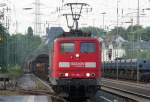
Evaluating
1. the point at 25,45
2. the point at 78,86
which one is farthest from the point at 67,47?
the point at 25,45

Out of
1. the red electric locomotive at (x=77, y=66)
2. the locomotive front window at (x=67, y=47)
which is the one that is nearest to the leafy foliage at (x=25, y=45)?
the locomotive front window at (x=67, y=47)

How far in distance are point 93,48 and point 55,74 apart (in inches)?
85.4

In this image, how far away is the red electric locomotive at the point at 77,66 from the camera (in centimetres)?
2447

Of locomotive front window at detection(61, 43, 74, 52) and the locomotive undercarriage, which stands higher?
locomotive front window at detection(61, 43, 74, 52)

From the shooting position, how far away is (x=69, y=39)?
82.0ft

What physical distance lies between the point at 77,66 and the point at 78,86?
38.4 inches

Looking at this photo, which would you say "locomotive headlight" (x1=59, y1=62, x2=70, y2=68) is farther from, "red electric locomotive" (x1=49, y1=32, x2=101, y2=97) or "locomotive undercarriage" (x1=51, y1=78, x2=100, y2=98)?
"locomotive undercarriage" (x1=51, y1=78, x2=100, y2=98)

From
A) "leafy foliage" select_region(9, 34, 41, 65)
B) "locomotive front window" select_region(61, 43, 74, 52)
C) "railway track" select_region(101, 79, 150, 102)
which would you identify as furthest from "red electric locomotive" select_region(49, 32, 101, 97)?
"leafy foliage" select_region(9, 34, 41, 65)

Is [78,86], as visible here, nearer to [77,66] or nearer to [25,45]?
[77,66]

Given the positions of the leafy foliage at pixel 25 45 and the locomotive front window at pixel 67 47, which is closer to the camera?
the locomotive front window at pixel 67 47

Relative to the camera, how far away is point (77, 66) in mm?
24750

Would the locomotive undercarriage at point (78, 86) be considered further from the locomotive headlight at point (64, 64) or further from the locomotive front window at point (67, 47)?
the locomotive front window at point (67, 47)

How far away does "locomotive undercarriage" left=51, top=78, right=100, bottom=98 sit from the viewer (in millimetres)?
24344

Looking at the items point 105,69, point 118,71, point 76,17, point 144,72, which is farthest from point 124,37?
point 76,17
